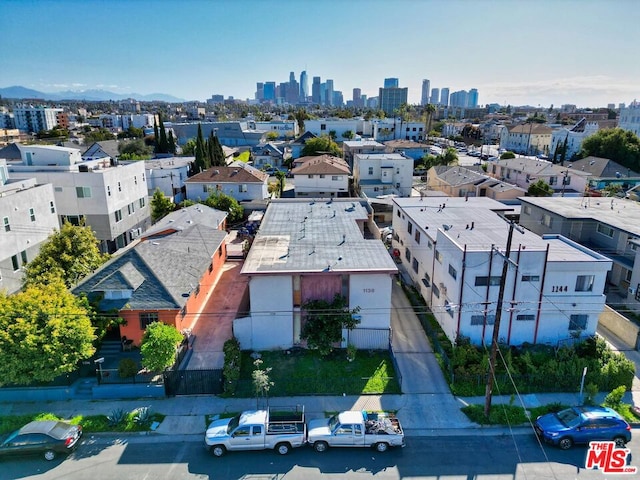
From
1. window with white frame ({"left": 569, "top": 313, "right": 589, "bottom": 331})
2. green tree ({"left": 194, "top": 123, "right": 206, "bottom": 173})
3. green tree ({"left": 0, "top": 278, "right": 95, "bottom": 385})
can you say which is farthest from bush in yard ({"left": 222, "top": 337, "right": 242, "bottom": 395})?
green tree ({"left": 194, "top": 123, "right": 206, "bottom": 173})

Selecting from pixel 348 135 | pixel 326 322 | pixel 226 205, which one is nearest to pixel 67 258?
pixel 326 322

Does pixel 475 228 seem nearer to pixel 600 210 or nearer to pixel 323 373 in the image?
pixel 600 210

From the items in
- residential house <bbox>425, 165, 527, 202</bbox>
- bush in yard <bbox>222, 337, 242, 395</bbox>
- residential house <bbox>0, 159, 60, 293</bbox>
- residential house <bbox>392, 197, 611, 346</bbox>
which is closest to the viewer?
bush in yard <bbox>222, 337, 242, 395</bbox>

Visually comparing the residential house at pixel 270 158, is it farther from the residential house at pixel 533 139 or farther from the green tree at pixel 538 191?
the residential house at pixel 533 139

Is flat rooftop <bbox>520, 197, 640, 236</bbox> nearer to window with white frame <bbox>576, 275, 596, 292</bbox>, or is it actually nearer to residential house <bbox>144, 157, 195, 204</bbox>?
window with white frame <bbox>576, 275, 596, 292</bbox>

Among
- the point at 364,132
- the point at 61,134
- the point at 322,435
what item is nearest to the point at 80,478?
the point at 322,435
